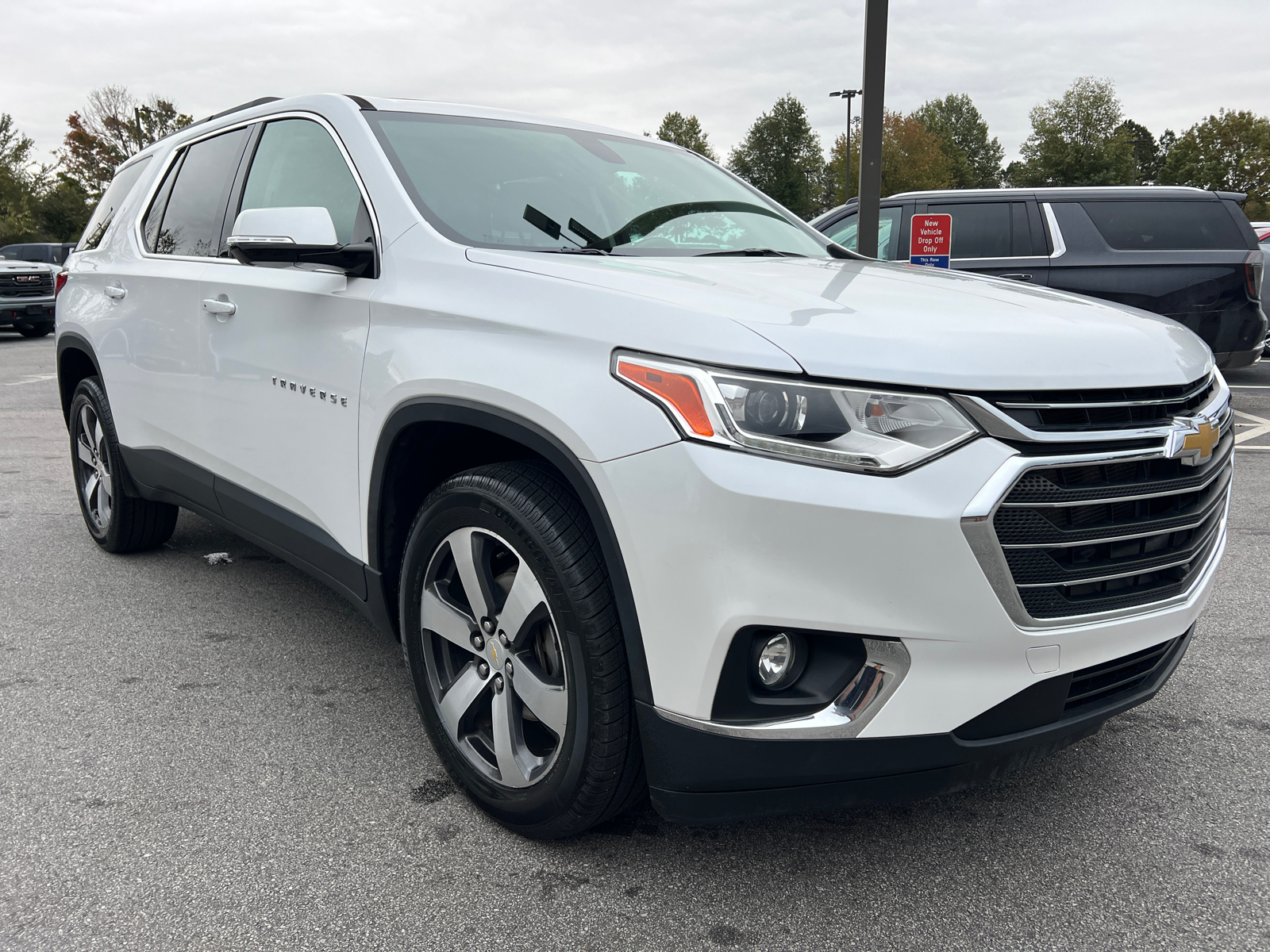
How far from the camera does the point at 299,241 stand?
8.31ft

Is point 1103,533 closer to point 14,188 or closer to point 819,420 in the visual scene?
point 819,420

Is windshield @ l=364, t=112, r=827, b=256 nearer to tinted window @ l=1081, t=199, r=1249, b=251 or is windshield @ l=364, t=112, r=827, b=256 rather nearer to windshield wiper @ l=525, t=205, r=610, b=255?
windshield wiper @ l=525, t=205, r=610, b=255

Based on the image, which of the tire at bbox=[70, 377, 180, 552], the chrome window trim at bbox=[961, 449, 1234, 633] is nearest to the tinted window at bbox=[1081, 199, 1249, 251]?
the chrome window trim at bbox=[961, 449, 1234, 633]

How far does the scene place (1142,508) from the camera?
193 cm

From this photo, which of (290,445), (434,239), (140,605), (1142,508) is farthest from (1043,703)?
(140,605)

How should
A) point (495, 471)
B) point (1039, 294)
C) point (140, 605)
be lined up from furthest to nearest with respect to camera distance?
point (140, 605), point (1039, 294), point (495, 471)

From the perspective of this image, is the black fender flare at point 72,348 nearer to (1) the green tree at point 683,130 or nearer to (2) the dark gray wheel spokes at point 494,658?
(2) the dark gray wheel spokes at point 494,658

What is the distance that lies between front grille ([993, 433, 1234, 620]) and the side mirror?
67.1 inches

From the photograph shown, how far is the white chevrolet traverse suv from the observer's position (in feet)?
5.64

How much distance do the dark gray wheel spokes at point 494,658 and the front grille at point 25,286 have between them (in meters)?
18.3

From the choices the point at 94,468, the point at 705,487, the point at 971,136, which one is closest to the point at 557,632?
the point at 705,487

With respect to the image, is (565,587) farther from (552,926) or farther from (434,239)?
(434,239)

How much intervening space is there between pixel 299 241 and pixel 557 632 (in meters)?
1.26

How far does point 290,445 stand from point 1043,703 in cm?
211
